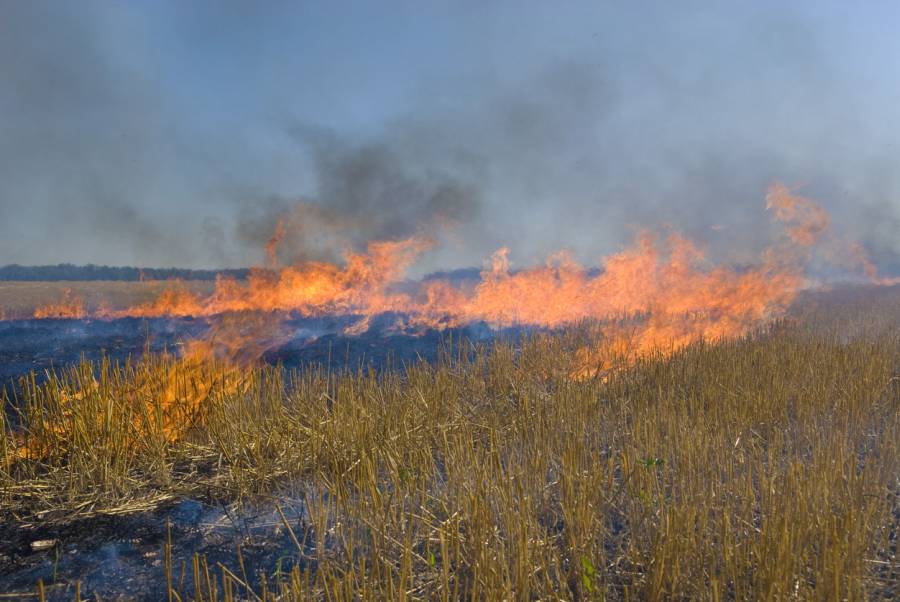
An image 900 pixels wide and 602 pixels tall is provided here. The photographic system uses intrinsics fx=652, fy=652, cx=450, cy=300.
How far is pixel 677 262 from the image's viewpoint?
16.5 meters

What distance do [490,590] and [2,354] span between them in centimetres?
1236

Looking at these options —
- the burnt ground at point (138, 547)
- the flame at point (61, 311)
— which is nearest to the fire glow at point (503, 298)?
the flame at point (61, 311)

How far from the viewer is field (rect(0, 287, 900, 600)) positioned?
125 inches

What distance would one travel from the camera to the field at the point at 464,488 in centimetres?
318

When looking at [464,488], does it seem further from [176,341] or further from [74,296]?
[74,296]

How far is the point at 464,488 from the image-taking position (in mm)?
3797

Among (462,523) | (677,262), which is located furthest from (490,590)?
(677,262)

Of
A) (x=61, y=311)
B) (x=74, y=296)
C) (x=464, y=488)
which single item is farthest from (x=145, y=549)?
(x=74, y=296)

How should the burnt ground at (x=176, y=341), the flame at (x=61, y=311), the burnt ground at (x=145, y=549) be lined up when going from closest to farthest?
the burnt ground at (x=145, y=549)
the burnt ground at (x=176, y=341)
the flame at (x=61, y=311)

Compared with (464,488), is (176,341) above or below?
above

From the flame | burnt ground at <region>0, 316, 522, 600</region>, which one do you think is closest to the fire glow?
the flame

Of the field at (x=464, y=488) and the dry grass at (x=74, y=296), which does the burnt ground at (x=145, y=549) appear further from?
the dry grass at (x=74, y=296)

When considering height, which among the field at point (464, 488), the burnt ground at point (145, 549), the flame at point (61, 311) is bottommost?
the burnt ground at point (145, 549)

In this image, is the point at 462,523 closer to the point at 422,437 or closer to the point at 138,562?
the point at 422,437
